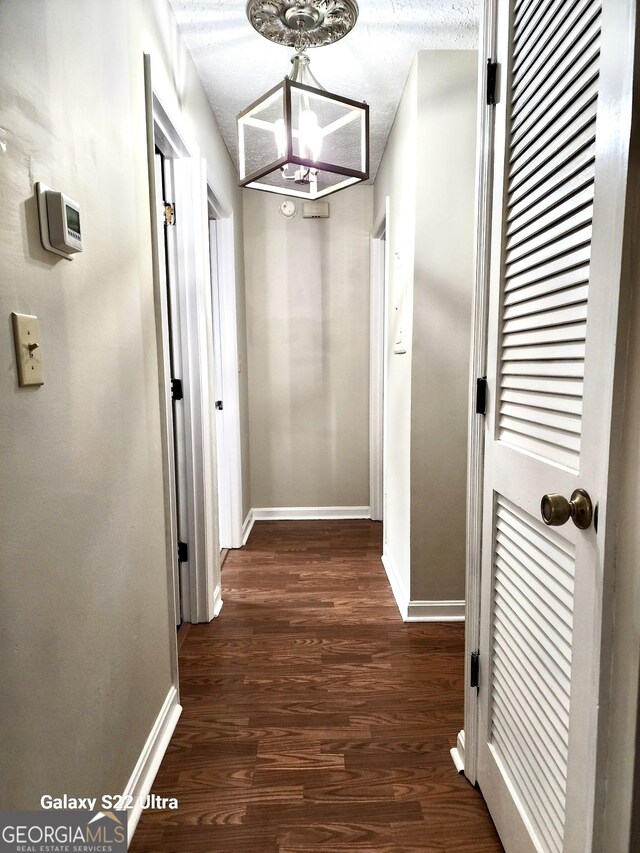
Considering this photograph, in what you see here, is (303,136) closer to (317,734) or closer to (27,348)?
(27,348)

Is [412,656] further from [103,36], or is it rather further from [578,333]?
[103,36]

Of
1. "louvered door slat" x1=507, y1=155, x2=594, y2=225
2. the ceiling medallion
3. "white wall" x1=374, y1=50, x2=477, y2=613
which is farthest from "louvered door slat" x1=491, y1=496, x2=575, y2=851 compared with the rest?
the ceiling medallion

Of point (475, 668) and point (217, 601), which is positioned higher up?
point (475, 668)

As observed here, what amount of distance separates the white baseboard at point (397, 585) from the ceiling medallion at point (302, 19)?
225cm

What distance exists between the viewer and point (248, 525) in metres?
3.58

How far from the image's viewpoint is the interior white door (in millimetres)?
769

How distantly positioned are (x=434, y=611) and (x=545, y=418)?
5.20ft

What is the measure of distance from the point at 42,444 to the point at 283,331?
291cm

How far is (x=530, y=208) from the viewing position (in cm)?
102

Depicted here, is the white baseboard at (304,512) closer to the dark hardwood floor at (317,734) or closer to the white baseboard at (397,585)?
the white baseboard at (397,585)

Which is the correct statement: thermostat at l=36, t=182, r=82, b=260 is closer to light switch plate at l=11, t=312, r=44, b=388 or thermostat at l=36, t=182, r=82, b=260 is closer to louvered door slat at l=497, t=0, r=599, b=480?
light switch plate at l=11, t=312, r=44, b=388

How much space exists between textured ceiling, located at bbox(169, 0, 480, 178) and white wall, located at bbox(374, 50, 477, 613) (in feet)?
0.33

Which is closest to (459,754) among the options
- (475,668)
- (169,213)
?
(475,668)

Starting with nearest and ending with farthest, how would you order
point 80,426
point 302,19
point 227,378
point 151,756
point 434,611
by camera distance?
point 80,426, point 151,756, point 302,19, point 434,611, point 227,378
